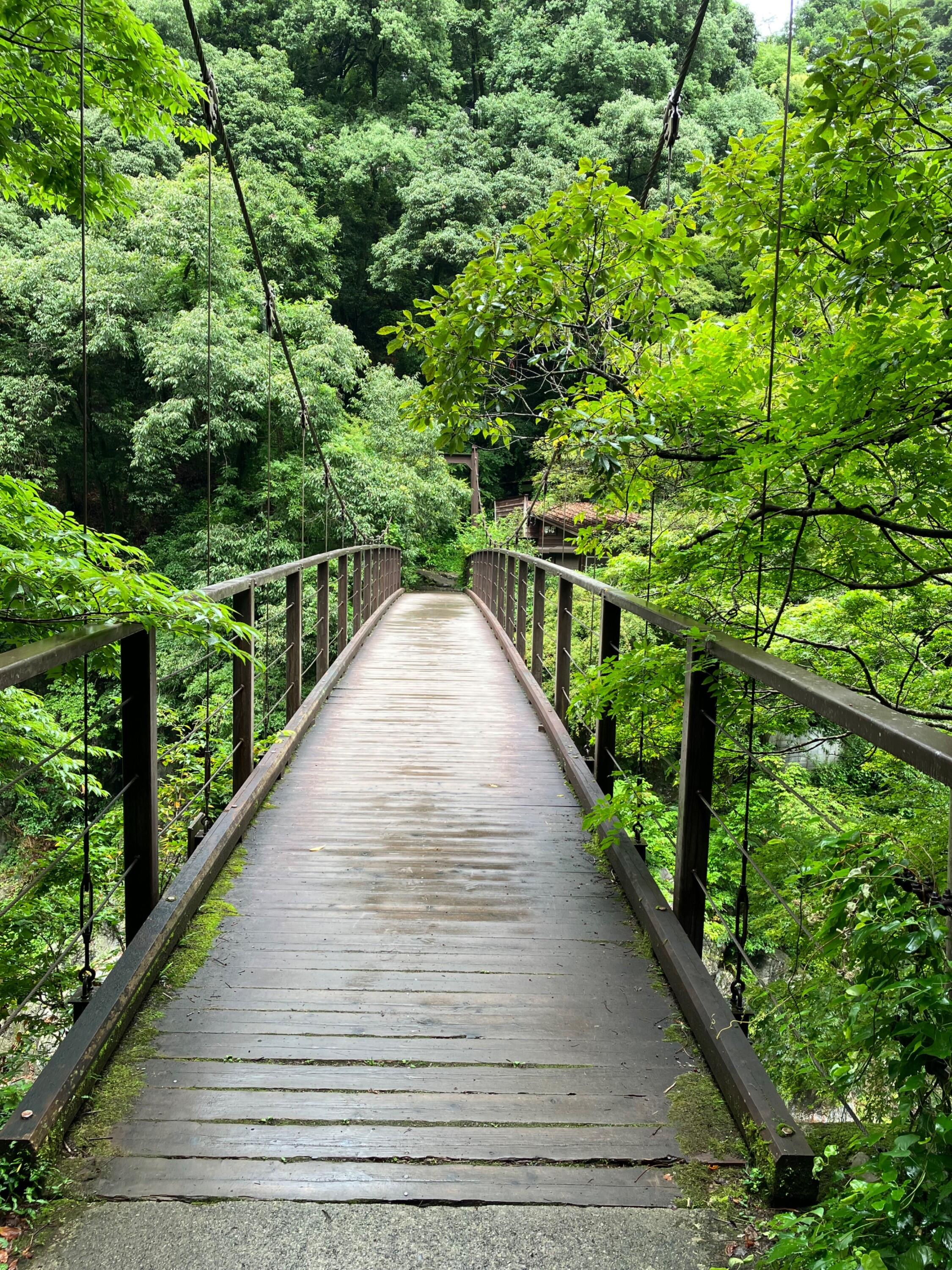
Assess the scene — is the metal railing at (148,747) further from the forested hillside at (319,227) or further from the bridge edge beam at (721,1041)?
the forested hillside at (319,227)

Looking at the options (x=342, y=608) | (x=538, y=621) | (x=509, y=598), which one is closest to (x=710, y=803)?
(x=538, y=621)

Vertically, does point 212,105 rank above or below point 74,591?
above

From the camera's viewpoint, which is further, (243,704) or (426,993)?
(243,704)

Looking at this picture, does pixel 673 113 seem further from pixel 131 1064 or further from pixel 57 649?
pixel 131 1064

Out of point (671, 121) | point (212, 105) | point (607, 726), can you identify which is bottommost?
point (607, 726)

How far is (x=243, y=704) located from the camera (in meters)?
2.93

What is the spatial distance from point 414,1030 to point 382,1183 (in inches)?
17.2

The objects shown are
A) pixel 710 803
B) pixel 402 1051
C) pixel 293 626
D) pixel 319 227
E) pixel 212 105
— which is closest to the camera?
pixel 402 1051

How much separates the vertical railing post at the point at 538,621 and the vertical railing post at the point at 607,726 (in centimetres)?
150

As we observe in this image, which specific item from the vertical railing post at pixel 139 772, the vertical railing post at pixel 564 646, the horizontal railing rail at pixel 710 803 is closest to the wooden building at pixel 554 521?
the vertical railing post at pixel 564 646

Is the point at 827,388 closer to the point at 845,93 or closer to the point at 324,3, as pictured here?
the point at 845,93

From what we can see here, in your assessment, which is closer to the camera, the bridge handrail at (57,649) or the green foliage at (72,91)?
the bridge handrail at (57,649)

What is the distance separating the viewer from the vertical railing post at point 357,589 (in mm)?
7637

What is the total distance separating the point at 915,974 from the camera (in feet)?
2.82
